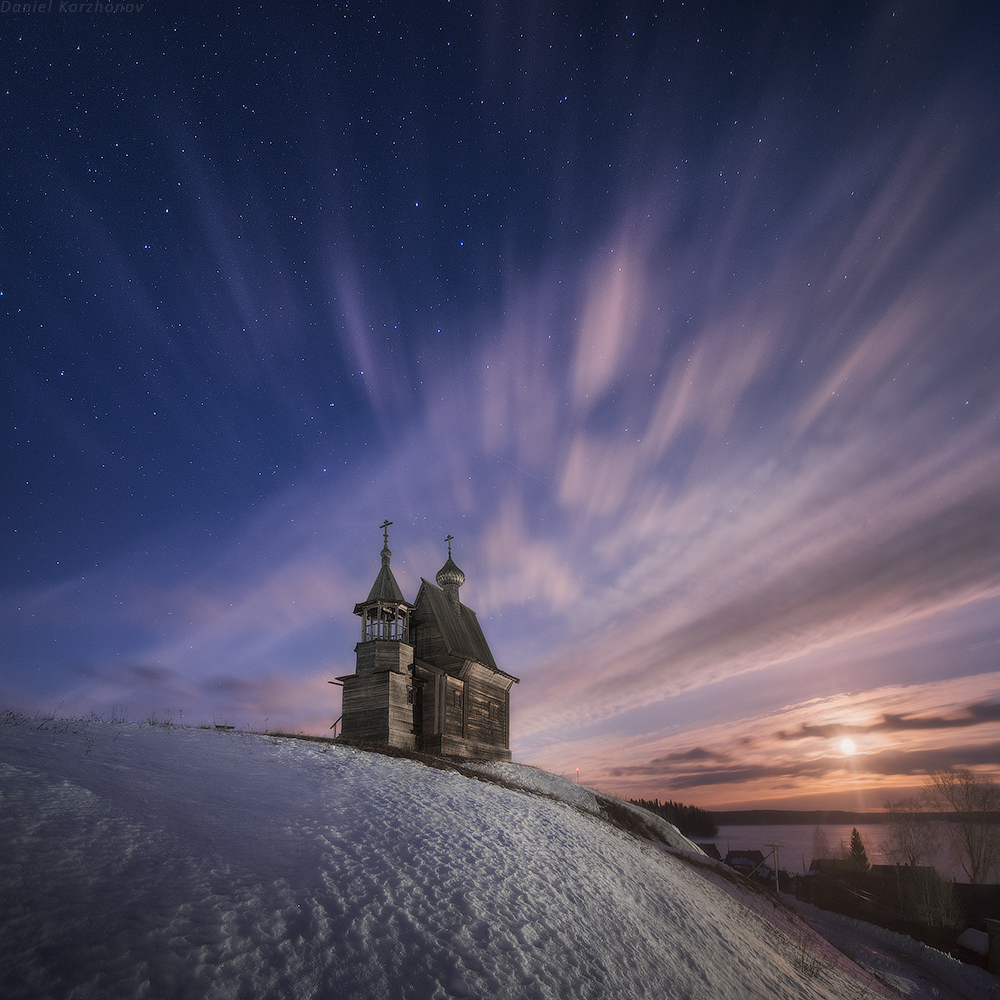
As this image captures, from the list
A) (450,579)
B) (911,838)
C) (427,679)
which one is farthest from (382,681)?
(911,838)

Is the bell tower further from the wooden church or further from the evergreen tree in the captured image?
the evergreen tree

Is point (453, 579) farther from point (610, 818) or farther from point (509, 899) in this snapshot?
point (509, 899)

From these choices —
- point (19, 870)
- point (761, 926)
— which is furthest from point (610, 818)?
point (19, 870)

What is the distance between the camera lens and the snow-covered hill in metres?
6.16

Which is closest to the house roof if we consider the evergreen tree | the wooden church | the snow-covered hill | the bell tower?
the wooden church

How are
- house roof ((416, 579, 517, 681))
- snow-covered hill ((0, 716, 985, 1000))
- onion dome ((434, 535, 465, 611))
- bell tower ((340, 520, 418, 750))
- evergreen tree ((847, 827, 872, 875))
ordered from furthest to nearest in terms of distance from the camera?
evergreen tree ((847, 827, 872, 875)), onion dome ((434, 535, 465, 611)), house roof ((416, 579, 517, 681)), bell tower ((340, 520, 418, 750)), snow-covered hill ((0, 716, 985, 1000))

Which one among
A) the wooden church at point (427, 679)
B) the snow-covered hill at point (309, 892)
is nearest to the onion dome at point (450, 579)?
the wooden church at point (427, 679)

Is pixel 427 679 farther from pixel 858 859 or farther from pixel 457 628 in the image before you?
pixel 858 859

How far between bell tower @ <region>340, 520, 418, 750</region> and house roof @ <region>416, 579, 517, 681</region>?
3.53 metres

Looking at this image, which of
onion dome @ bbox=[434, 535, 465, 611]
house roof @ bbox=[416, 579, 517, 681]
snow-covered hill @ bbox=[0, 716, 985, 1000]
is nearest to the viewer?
snow-covered hill @ bbox=[0, 716, 985, 1000]

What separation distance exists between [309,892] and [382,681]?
63.3 ft

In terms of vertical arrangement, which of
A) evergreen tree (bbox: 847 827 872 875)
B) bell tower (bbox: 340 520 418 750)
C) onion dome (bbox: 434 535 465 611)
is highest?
onion dome (bbox: 434 535 465 611)

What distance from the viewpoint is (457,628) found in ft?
114

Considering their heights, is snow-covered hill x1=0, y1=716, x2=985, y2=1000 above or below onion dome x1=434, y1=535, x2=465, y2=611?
below
